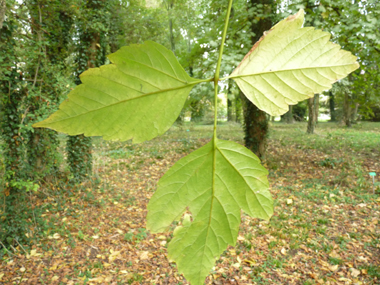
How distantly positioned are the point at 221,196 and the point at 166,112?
12 cm

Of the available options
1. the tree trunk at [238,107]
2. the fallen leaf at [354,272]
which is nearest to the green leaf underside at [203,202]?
the fallen leaf at [354,272]

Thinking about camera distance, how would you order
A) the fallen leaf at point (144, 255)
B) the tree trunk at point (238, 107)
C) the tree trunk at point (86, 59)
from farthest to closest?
the tree trunk at point (238, 107) → the tree trunk at point (86, 59) → the fallen leaf at point (144, 255)

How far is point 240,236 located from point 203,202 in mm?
4877

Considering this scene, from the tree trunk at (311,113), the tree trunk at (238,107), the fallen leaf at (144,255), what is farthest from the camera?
the tree trunk at (311,113)

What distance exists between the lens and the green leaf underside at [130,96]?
0.89 ft

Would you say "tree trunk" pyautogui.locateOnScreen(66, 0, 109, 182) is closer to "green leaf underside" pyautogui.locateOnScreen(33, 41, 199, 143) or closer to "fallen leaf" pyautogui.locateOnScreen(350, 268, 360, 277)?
"green leaf underside" pyautogui.locateOnScreen(33, 41, 199, 143)

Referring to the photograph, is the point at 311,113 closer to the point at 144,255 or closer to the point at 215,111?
the point at 144,255

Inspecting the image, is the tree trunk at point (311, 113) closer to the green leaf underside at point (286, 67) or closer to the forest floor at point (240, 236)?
the forest floor at point (240, 236)

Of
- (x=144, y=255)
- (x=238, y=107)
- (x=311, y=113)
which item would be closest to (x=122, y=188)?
(x=144, y=255)

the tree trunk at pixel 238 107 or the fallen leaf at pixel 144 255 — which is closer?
the fallen leaf at pixel 144 255

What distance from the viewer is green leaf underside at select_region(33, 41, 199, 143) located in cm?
27

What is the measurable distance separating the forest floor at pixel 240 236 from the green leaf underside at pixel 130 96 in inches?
115

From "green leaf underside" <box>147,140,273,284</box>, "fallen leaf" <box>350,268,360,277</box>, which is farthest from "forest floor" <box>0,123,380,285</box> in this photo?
"green leaf underside" <box>147,140,273,284</box>

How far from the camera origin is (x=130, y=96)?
0.94ft
